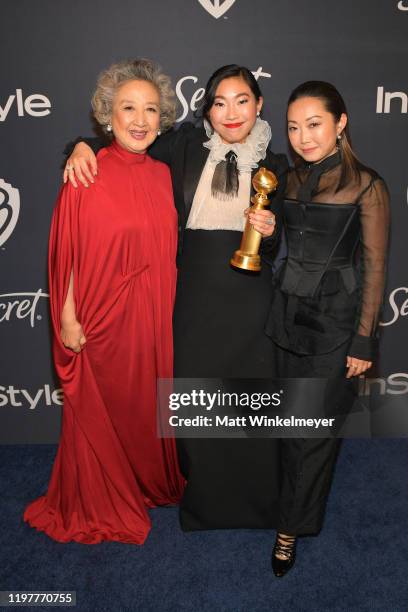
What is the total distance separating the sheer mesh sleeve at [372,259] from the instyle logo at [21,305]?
68.5 inches

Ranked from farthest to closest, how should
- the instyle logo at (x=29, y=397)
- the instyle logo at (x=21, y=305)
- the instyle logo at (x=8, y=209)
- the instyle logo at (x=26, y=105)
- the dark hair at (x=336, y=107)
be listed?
1. the instyle logo at (x=29, y=397)
2. the instyle logo at (x=21, y=305)
3. the instyle logo at (x=8, y=209)
4. the instyle logo at (x=26, y=105)
5. the dark hair at (x=336, y=107)

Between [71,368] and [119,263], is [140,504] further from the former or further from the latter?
[119,263]

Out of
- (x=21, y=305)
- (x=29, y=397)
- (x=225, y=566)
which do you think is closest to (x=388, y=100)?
(x=21, y=305)

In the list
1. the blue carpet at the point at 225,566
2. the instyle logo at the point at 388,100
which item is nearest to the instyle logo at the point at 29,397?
the blue carpet at the point at 225,566

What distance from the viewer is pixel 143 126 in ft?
6.99

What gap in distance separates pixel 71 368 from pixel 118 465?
505mm

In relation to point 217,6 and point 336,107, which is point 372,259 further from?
point 217,6

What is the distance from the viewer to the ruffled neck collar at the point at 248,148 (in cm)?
220

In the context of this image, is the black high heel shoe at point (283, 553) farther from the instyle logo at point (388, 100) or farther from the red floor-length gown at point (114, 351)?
the instyle logo at point (388, 100)

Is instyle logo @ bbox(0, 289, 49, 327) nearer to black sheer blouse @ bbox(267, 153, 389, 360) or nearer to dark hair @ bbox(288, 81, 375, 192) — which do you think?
black sheer blouse @ bbox(267, 153, 389, 360)

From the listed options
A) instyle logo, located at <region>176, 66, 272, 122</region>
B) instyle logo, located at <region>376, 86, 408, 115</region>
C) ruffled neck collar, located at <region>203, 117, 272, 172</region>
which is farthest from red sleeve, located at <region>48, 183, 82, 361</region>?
instyle logo, located at <region>376, 86, 408, 115</region>

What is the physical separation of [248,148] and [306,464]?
1.28 m

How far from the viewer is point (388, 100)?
2.75 meters

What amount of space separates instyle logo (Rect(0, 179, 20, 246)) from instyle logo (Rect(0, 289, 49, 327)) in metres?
0.30
